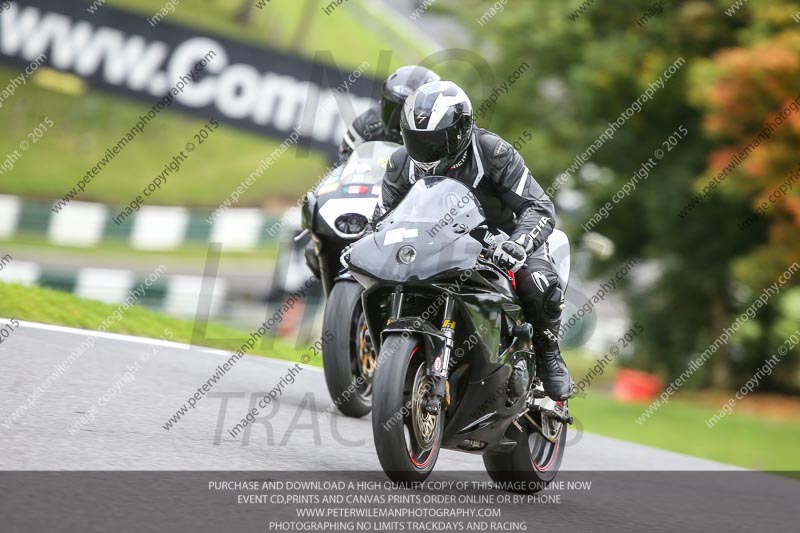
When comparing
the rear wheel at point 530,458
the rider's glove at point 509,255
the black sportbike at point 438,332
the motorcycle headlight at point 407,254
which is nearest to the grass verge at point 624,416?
the rear wheel at point 530,458

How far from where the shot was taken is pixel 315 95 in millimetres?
23734

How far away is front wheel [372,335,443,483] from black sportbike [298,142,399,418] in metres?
2.25

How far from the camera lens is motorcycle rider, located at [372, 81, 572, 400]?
595cm

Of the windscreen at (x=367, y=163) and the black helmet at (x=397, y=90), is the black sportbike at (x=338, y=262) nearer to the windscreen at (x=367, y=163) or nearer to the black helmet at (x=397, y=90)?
the windscreen at (x=367, y=163)

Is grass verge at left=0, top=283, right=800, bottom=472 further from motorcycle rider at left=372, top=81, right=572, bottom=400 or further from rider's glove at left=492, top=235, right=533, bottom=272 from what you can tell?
rider's glove at left=492, top=235, right=533, bottom=272

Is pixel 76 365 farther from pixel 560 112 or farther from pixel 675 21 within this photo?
pixel 560 112

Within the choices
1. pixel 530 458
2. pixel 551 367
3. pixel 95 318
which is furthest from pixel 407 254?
pixel 95 318

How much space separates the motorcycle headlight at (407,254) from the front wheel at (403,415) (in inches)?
14.2

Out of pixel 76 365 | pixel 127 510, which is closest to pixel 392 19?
pixel 76 365

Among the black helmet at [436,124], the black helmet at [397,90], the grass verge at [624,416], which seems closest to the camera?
the black helmet at [436,124]

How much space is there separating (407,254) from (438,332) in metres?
0.40

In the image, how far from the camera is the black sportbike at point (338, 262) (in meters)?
8.02

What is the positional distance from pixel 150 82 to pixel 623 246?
1008 centimetres

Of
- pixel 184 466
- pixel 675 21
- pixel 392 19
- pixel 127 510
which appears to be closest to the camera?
pixel 127 510
